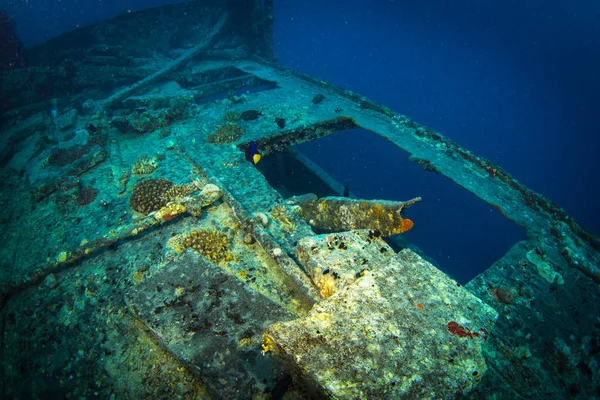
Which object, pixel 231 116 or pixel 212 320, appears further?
pixel 231 116

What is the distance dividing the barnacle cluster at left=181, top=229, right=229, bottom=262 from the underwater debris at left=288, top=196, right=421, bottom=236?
1551 mm

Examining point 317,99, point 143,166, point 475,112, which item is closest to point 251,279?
point 143,166

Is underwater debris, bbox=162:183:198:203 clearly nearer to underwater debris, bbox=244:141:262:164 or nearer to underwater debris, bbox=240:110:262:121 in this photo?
underwater debris, bbox=244:141:262:164

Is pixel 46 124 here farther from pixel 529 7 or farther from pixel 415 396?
pixel 529 7

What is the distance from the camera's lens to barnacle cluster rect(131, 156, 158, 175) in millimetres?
6527

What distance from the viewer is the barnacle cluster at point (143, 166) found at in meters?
6.53

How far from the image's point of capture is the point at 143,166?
6555 millimetres

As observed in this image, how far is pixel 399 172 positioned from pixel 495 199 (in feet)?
129

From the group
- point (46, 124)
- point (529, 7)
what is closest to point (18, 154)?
point (46, 124)

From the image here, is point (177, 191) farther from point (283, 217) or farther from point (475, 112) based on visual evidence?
point (475, 112)

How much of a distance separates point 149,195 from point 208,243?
2212 mm

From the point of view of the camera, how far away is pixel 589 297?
173 inches

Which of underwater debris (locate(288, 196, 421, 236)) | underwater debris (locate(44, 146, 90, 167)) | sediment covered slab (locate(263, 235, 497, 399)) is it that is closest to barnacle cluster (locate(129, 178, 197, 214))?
underwater debris (locate(288, 196, 421, 236))

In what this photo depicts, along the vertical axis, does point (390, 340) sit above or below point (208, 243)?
above
